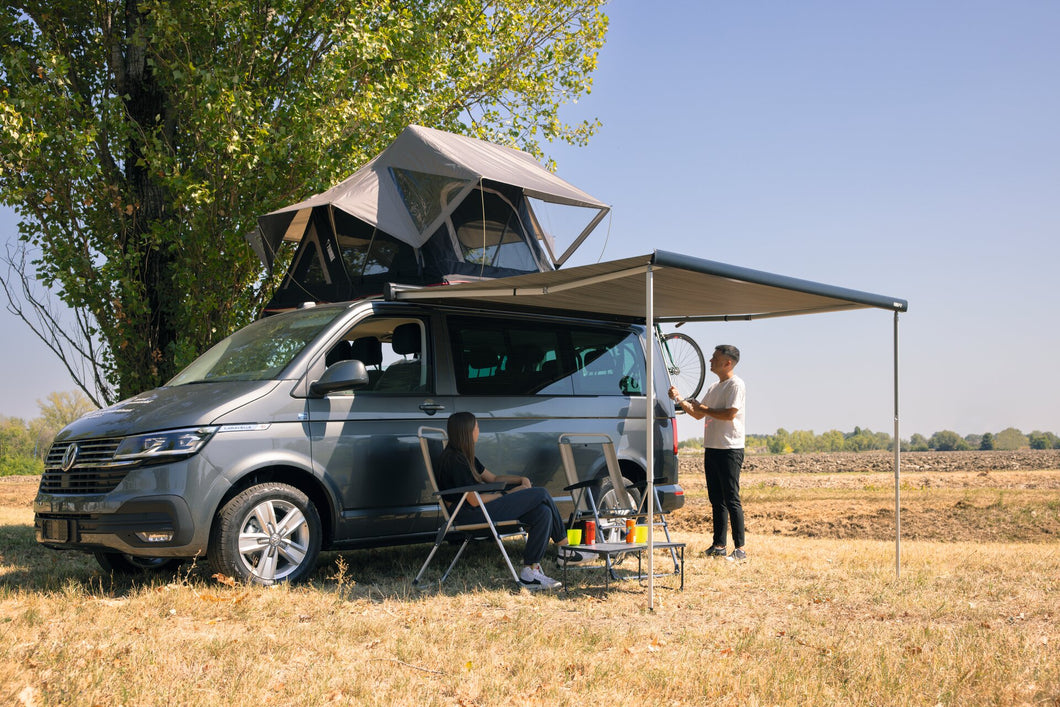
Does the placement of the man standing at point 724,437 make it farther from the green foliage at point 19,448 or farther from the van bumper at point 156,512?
the green foliage at point 19,448

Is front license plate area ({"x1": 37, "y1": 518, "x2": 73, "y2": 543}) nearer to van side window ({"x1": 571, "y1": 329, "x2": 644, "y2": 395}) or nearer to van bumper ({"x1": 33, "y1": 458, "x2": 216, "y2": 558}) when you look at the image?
van bumper ({"x1": 33, "y1": 458, "x2": 216, "y2": 558})

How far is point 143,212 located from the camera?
12.4m

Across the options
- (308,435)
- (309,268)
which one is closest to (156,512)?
(308,435)

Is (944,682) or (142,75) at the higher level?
(142,75)

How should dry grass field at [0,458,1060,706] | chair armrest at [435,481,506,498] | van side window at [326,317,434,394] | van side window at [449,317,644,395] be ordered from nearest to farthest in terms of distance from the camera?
dry grass field at [0,458,1060,706] < chair armrest at [435,481,506,498] < van side window at [326,317,434,394] < van side window at [449,317,644,395]

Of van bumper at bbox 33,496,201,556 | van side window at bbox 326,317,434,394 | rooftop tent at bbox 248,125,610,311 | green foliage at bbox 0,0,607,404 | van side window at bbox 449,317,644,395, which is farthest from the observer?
green foliage at bbox 0,0,607,404

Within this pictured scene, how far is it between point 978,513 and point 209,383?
43.3 feet

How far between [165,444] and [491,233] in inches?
175

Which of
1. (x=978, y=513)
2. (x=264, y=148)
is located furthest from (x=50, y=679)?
(x=978, y=513)

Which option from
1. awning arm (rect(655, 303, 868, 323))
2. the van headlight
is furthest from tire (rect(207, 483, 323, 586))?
awning arm (rect(655, 303, 868, 323))

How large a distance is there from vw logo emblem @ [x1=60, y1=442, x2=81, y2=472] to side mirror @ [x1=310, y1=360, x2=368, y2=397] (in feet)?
5.39

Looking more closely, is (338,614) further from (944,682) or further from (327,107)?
(327,107)

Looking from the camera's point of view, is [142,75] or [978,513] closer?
[142,75]

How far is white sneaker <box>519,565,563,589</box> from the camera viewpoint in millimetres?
6738
